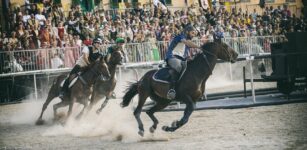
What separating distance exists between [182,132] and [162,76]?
1.39 metres

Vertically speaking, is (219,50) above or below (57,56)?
above

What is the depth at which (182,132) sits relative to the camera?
580 inches

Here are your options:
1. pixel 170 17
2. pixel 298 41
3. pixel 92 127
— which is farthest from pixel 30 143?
pixel 170 17

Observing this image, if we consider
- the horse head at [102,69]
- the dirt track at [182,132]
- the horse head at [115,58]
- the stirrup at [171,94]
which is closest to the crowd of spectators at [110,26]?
the horse head at [115,58]

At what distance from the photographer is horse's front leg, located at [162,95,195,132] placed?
1351cm

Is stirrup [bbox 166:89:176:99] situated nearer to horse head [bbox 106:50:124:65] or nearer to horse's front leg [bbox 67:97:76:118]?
horse head [bbox 106:50:124:65]

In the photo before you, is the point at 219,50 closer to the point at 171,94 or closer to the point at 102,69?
the point at 171,94

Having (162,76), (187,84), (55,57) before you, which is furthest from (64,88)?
(55,57)

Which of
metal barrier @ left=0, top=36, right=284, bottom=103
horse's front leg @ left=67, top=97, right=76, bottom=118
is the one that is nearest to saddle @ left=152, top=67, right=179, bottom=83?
horse's front leg @ left=67, top=97, right=76, bottom=118

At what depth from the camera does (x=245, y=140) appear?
1227cm

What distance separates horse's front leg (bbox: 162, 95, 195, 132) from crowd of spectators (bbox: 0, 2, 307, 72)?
10496mm

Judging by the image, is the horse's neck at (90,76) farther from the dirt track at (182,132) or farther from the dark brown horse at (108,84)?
the dirt track at (182,132)

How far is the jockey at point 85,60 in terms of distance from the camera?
18997mm

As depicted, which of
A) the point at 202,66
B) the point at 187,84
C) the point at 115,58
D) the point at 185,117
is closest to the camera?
the point at 185,117
